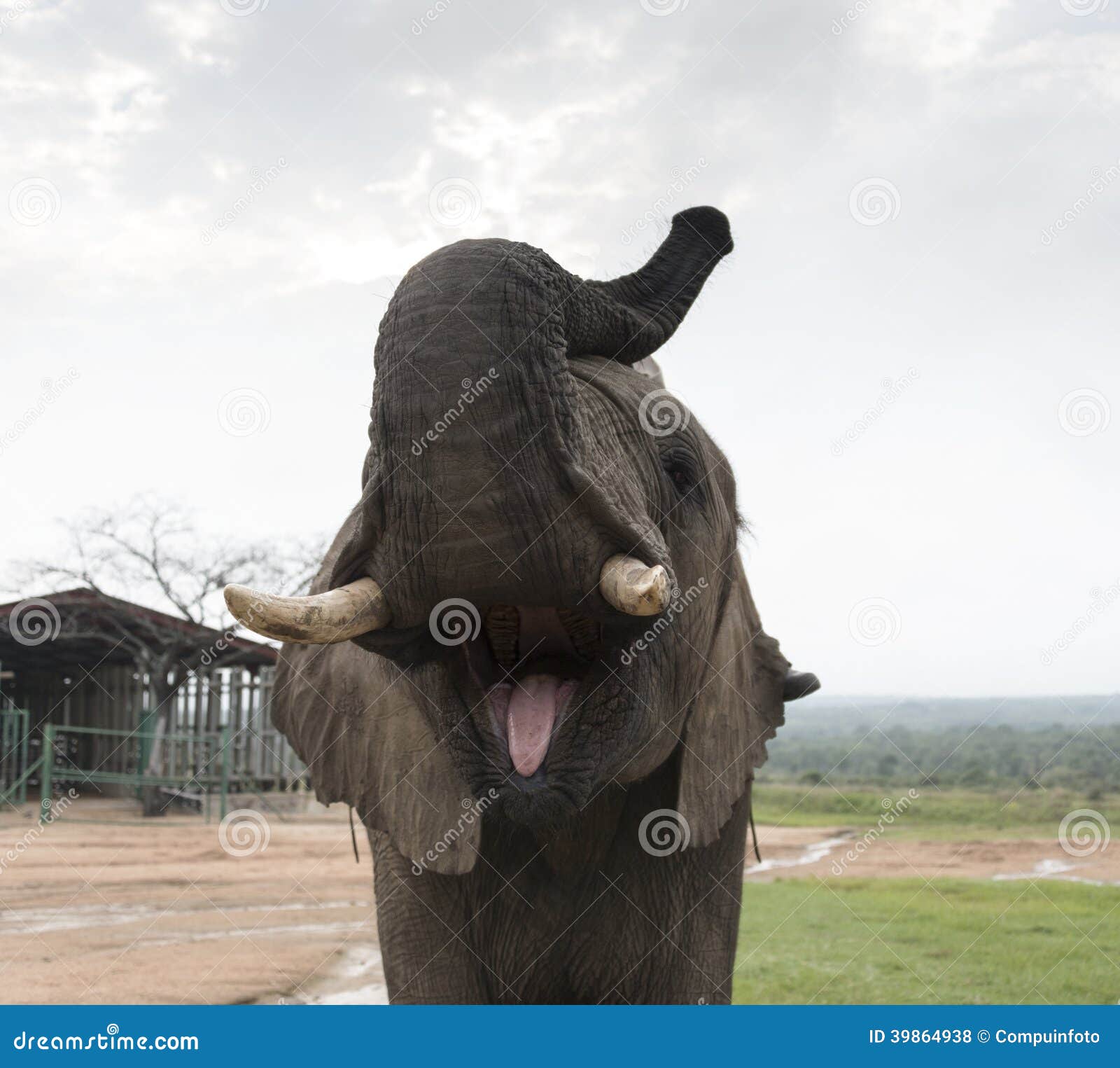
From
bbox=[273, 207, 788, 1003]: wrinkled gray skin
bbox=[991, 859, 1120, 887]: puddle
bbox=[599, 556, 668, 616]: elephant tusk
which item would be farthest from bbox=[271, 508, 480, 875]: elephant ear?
bbox=[991, 859, 1120, 887]: puddle

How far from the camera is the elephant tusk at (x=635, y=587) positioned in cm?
218

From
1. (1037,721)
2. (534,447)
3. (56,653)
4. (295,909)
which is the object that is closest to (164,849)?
(295,909)

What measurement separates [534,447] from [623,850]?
143 centimetres

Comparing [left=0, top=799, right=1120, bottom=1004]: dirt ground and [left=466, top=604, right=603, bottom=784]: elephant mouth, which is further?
[left=0, top=799, right=1120, bottom=1004]: dirt ground

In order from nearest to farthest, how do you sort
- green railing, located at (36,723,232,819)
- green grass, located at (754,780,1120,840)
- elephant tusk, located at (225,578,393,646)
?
elephant tusk, located at (225,578,393,646) < green railing, located at (36,723,232,819) < green grass, located at (754,780,1120,840)

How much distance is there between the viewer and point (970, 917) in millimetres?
11125

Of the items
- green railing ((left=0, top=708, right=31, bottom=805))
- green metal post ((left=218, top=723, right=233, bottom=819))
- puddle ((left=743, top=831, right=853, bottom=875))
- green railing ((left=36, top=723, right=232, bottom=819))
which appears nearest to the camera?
puddle ((left=743, top=831, right=853, bottom=875))

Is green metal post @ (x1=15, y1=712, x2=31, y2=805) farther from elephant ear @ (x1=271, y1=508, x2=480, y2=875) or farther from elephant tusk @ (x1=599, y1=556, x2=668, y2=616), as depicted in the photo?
elephant tusk @ (x1=599, y1=556, x2=668, y2=616)

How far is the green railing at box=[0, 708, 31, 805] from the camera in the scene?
22.9m

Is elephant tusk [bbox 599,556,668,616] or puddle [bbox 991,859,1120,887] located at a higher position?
elephant tusk [bbox 599,556,668,616]

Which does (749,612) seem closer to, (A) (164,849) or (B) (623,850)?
(B) (623,850)

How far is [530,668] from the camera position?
101 inches

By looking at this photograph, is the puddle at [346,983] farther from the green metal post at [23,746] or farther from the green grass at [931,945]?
the green metal post at [23,746]

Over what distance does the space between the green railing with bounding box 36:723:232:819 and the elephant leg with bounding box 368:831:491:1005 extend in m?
19.0
